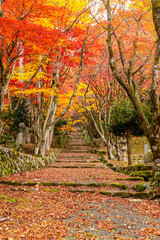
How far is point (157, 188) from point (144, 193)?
48 cm

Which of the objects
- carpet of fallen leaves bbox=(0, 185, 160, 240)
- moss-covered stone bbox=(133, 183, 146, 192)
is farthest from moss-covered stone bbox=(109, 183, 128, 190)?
carpet of fallen leaves bbox=(0, 185, 160, 240)

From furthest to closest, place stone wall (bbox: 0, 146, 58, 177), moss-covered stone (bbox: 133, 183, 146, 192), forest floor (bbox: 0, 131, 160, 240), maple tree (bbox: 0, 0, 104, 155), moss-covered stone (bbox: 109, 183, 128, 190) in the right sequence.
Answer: maple tree (bbox: 0, 0, 104, 155) < stone wall (bbox: 0, 146, 58, 177) < moss-covered stone (bbox: 109, 183, 128, 190) < moss-covered stone (bbox: 133, 183, 146, 192) < forest floor (bbox: 0, 131, 160, 240)

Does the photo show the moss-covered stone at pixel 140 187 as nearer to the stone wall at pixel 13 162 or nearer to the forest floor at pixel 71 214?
the forest floor at pixel 71 214

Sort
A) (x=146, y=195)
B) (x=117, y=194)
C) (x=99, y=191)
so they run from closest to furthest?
(x=146, y=195), (x=117, y=194), (x=99, y=191)

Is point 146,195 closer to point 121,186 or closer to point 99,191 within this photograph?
point 121,186

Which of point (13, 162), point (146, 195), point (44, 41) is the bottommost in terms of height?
point (146, 195)

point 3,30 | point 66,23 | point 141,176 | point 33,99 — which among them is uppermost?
point 66,23

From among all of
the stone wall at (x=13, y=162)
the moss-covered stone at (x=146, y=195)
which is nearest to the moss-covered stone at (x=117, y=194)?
the moss-covered stone at (x=146, y=195)

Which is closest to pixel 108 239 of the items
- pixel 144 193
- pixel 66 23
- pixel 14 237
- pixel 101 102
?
pixel 14 237

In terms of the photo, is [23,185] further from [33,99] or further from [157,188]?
[33,99]

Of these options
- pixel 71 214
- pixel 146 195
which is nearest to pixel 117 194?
pixel 146 195

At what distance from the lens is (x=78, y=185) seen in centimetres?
574

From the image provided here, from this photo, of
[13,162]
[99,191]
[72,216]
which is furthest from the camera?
[13,162]

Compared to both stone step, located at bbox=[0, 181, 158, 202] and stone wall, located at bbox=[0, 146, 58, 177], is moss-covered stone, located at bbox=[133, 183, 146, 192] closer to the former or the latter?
stone step, located at bbox=[0, 181, 158, 202]
